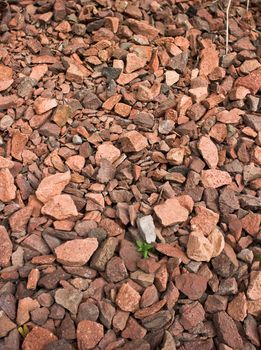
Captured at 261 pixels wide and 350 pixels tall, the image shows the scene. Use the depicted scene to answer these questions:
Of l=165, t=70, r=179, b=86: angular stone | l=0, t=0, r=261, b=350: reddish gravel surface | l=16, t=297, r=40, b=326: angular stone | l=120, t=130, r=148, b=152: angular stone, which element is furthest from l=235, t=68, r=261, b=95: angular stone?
l=16, t=297, r=40, b=326: angular stone

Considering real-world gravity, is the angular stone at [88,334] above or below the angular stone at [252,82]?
below

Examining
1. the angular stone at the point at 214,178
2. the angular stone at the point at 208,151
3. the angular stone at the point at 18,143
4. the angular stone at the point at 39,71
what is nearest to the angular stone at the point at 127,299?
the angular stone at the point at 214,178

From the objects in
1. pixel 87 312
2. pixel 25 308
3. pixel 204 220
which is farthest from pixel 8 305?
pixel 204 220

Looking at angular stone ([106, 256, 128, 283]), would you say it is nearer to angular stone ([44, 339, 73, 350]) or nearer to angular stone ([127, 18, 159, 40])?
angular stone ([44, 339, 73, 350])

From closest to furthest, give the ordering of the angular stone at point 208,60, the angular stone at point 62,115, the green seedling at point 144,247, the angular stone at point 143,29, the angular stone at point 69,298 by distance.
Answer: the angular stone at point 69,298 → the green seedling at point 144,247 → the angular stone at point 62,115 → the angular stone at point 208,60 → the angular stone at point 143,29

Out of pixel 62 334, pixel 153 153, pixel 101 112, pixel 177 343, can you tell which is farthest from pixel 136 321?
pixel 101 112

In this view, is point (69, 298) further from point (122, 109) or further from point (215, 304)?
point (122, 109)

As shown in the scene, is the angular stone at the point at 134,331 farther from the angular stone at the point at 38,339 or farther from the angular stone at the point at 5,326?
the angular stone at the point at 5,326

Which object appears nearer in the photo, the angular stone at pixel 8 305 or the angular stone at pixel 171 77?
the angular stone at pixel 8 305

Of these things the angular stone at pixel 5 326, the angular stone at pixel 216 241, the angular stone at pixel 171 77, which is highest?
the angular stone at pixel 171 77
